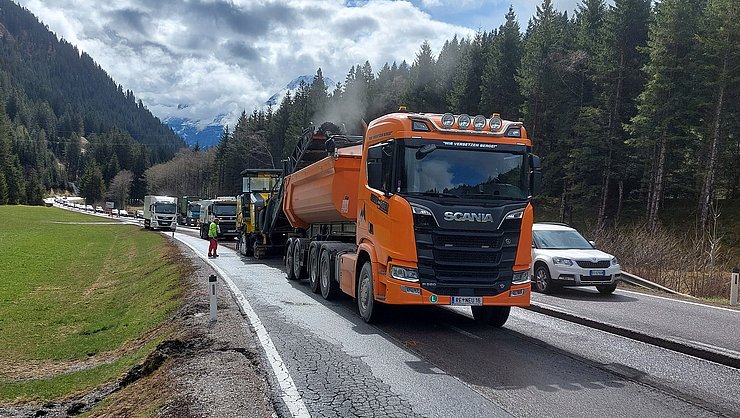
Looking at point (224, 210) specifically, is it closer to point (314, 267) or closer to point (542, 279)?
point (314, 267)

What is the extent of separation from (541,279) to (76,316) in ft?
41.2

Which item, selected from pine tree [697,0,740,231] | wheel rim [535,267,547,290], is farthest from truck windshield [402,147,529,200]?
pine tree [697,0,740,231]

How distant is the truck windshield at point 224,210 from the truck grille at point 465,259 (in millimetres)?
37651

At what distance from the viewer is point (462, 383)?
6777 millimetres

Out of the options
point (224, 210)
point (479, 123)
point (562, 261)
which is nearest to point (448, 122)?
point (479, 123)

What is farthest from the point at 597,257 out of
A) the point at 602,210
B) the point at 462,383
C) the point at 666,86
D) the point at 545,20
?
the point at 545,20

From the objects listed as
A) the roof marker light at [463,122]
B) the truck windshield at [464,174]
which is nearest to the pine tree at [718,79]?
the truck windshield at [464,174]

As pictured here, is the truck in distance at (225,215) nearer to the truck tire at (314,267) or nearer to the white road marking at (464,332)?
the truck tire at (314,267)

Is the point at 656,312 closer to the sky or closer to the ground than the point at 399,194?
closer to the ground

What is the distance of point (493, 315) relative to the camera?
34.8 feet

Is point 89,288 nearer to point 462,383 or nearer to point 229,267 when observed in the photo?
point 229,267

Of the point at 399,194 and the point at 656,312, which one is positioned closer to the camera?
the point at 399,194

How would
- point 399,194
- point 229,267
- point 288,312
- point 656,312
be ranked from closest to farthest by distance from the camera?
1. point 399,194
2. point 288,312
3. point 656,312
4. point 229,267

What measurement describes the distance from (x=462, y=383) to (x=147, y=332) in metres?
7.62
